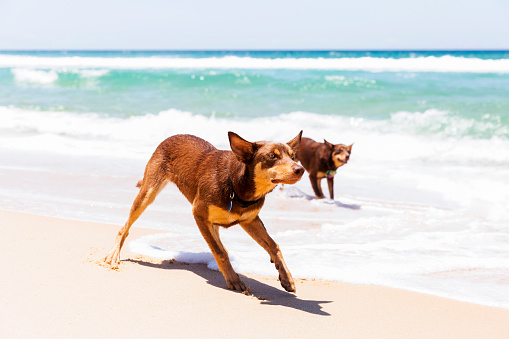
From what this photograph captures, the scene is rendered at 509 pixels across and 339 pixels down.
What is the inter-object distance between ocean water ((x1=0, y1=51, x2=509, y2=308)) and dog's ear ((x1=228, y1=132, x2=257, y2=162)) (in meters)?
1.57

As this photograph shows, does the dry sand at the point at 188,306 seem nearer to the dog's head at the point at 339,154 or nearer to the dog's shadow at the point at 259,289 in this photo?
the dog's shadow at the point at 259,289

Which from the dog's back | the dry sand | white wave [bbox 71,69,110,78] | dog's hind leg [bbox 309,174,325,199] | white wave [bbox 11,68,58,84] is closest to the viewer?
the dry sand

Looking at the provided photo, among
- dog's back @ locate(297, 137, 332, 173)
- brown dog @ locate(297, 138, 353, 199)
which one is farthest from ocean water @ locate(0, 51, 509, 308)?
dog's back @ locate(297, 137, 332, 173)

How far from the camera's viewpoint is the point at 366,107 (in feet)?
71.7

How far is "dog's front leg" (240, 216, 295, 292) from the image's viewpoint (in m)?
4.86

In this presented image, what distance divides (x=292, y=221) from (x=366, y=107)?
14.5 metres

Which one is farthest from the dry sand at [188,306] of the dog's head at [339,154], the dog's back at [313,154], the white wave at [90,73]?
the white wave at [90,73]

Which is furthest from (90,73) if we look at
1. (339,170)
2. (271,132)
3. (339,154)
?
(339,154)

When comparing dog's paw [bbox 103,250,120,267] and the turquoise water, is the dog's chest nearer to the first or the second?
dog's paw [bbox 103,250,120,267]

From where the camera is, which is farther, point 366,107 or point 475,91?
point 475,91

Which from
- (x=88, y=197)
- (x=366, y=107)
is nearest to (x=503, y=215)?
(x=88, y=197)

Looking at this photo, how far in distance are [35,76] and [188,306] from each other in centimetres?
3298

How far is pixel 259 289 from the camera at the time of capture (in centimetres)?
523

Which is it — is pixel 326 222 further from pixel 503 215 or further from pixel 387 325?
pixel 387 325
